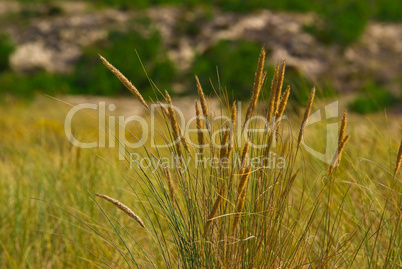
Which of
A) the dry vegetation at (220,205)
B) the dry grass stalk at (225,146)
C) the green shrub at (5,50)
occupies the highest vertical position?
the green shrub at (5,50)

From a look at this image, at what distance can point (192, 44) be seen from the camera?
1220cm

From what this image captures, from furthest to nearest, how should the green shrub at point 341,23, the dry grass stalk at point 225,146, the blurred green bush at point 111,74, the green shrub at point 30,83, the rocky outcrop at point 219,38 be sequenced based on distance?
1. the green shrub at point 341,23
2. the rocky outcrop at point 219,38
3. the blurred green bush at point 111,74
4. the green shrub at point 30,83
5. the dry grass stalk at point 225,146

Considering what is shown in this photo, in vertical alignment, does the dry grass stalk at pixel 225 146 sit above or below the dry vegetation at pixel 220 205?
above

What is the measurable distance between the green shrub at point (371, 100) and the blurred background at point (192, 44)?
4 centimetres

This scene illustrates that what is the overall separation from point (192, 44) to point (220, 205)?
11.0 metres

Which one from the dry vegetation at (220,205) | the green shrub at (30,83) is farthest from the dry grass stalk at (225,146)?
the green shrub at (30,83)

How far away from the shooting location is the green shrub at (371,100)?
9.30m

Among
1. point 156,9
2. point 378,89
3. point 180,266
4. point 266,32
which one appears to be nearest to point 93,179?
point 180,266

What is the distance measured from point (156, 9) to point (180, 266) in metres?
12.4

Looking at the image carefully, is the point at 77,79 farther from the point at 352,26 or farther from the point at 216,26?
the point at 352,26

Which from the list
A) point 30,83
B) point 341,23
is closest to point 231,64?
point 341,23

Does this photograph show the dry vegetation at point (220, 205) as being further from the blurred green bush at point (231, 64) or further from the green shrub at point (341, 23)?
the green shrub at point (341, 23)

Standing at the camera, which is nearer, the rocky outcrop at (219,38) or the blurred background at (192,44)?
the blurred background at (192,44)

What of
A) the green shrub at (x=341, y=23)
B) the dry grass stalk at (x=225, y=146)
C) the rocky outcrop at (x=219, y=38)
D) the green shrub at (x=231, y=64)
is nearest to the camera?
the dry grass stalk at (x=225, y=146)
